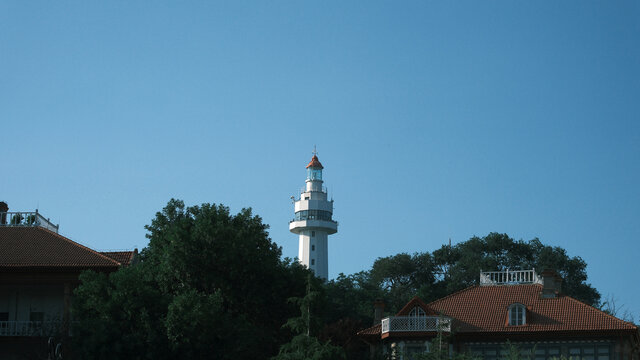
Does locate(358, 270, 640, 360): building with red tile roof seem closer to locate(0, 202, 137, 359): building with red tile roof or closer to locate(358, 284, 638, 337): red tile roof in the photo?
locate(358, 284, 638, 337): red tile roof

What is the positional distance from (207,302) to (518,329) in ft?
52.8

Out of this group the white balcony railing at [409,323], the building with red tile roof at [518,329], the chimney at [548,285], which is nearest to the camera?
the building with red tile roof at [518,329]

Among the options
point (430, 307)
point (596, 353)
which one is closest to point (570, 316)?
point (596, 353)

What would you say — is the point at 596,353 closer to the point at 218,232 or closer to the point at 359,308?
the point at 218,232

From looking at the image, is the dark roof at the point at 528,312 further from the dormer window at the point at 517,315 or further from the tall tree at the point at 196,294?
the tall tree at the point at 196,294

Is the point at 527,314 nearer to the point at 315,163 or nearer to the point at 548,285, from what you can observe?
the point at 548,285

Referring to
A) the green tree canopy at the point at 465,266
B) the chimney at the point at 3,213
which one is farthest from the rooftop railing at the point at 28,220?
the green tree canopy at the point at 465,266

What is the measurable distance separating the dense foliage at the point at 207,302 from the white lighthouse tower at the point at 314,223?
4303 cm

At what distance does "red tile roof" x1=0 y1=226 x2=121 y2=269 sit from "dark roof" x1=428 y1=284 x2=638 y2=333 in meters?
16.4

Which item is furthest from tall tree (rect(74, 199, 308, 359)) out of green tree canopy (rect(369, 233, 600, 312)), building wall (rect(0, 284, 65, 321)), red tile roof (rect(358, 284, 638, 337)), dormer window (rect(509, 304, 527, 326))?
green tree canopy (rect(369, 233, 600, 312))

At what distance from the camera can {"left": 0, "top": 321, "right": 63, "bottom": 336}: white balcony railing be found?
121 ft

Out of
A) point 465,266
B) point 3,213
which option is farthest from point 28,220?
point 465,266

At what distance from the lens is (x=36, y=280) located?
1550 inches

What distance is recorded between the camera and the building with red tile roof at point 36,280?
38.8 m
